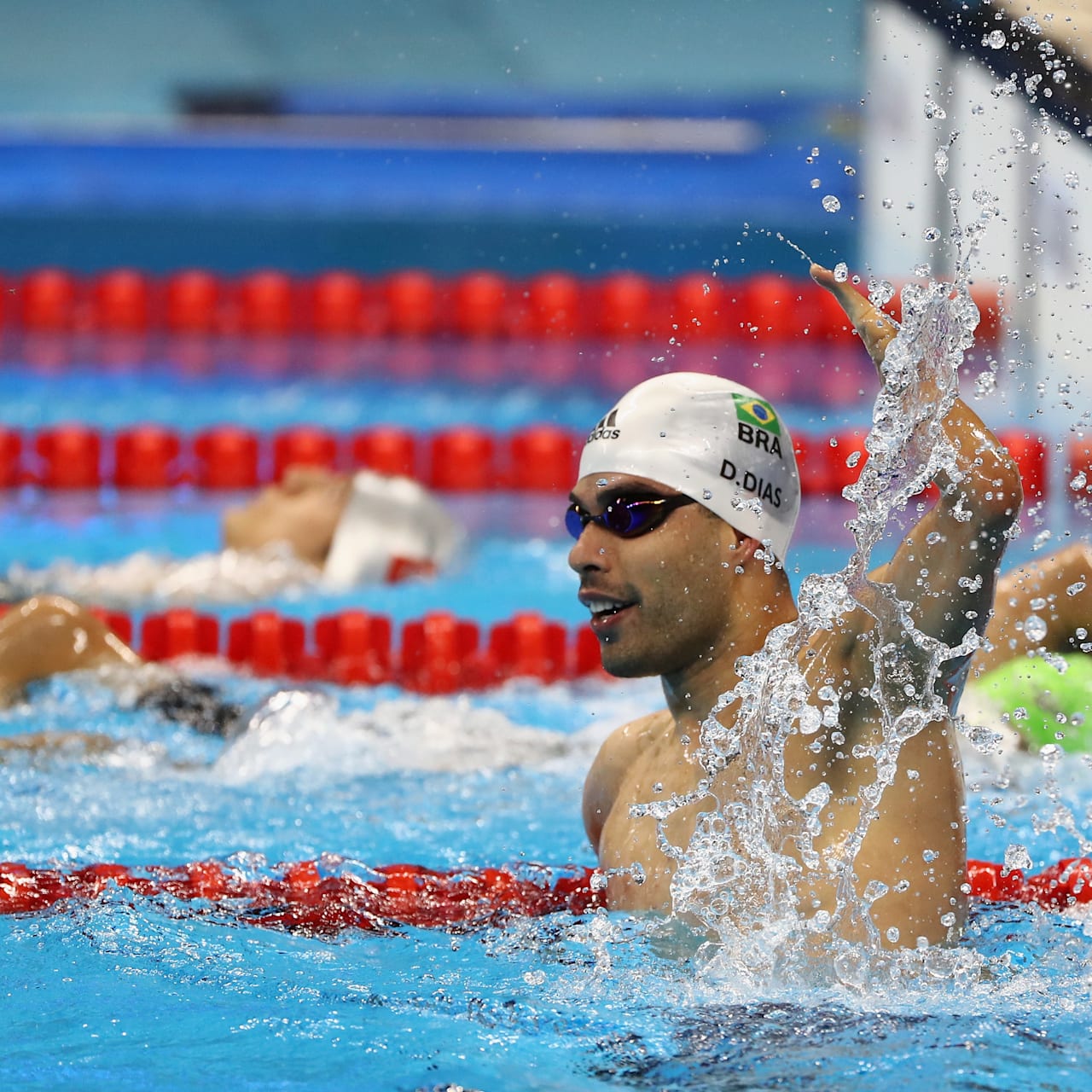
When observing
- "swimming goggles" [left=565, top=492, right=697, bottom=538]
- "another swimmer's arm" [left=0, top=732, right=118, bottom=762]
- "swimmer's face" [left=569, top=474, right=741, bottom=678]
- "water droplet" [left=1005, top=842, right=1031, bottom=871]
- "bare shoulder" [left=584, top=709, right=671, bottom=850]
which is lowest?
"water droplet" [left=1005, top=842, right=1031, bottom=871]

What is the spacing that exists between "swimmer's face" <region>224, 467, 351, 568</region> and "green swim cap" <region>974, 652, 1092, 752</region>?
8.54ft

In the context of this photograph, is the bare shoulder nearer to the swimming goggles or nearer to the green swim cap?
the swimming goggles

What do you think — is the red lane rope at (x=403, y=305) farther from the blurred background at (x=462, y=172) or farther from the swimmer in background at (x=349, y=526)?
the swimmer in background at (x=349, y=526)

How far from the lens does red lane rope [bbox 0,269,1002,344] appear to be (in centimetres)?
749

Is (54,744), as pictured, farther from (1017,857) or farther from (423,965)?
(1017,857)

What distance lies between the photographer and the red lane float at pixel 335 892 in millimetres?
2494

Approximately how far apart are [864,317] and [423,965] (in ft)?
3.52

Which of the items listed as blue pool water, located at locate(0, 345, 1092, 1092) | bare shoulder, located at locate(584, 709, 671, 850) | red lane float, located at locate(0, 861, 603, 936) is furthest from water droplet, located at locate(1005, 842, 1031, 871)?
red lane float, located at locate(0, 861, 603, 936)

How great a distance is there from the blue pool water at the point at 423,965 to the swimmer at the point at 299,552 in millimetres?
1319

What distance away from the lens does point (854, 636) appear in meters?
1.92

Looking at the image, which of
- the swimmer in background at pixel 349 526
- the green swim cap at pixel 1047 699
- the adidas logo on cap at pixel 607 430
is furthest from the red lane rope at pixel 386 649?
the adidas logo on cap at pixel 607 430

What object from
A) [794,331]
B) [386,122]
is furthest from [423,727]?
[386,122]

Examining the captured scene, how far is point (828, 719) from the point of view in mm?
1931

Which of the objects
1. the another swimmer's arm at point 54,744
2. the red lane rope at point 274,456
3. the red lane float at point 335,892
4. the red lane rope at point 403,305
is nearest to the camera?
the red lane float at point 335,892
